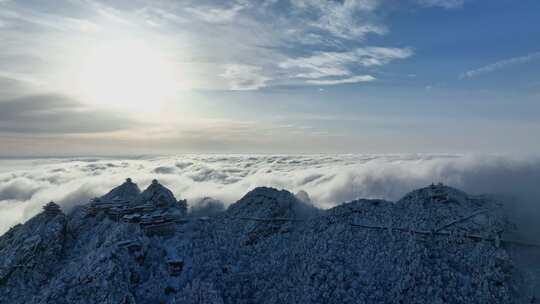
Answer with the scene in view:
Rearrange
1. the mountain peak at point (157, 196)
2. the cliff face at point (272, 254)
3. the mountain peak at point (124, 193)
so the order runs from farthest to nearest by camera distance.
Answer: the mountain peak at point (124, 193), the mountain peak at point (157, 196), the cliff face at point (272, 254)

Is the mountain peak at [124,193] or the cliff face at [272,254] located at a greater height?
the mountain peak at [124,193]

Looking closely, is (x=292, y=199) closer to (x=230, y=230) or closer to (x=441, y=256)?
(x=230, y=230)

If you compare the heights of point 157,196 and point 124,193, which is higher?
point 157,196

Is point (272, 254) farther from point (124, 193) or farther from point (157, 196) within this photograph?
point (124, 193)

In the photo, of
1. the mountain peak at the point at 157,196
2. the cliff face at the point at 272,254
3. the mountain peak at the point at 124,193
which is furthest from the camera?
the mountain peak at the point at 124,193

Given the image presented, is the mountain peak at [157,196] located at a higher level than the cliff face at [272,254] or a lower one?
higher

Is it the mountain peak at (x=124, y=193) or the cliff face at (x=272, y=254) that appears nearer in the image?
the cliff face at (x=272, y=254)

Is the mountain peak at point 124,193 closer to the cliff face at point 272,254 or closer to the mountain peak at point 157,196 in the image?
the mountain peak at point 157,196

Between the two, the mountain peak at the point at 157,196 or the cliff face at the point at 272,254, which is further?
the mountain peak at the point at 157,196

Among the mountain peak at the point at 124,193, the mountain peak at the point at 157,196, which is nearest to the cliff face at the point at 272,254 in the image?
the mountain peak at the point at 157,196

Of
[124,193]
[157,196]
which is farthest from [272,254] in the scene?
[124,193]
